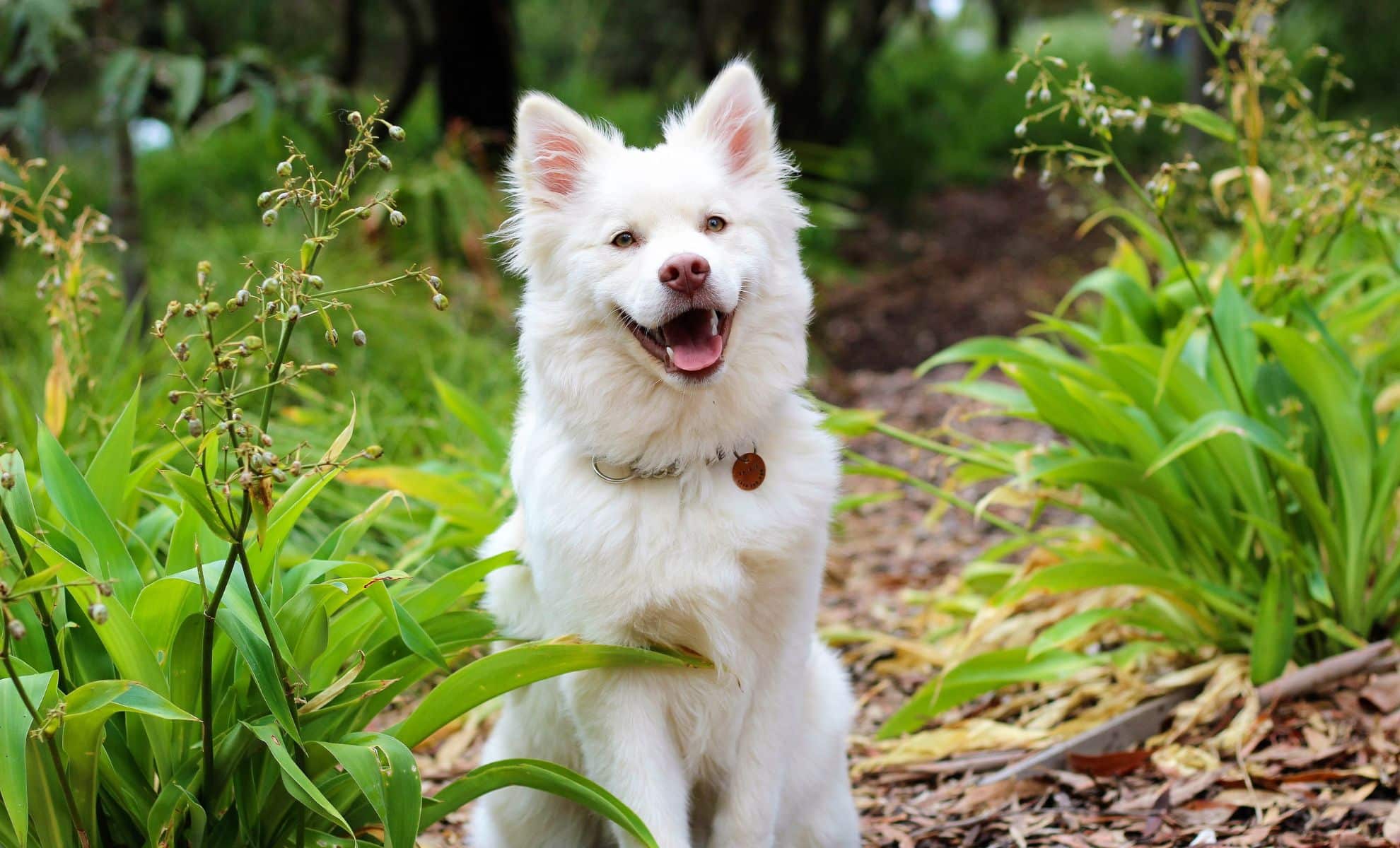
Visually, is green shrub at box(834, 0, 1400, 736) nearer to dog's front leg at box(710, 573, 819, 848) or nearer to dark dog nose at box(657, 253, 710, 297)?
dog's front leg at box(710, 573, 819, 848)

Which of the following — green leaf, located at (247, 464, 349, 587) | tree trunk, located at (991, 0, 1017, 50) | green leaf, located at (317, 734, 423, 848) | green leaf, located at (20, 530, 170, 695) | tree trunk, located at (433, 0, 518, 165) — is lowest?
green leaf, located at (317, 734, 423, 848)

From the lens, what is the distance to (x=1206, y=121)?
10.7ft

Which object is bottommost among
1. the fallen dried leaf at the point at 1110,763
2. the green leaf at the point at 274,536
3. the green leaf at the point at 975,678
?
the fallen dried leaf at the point at 1110,763

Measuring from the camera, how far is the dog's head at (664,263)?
2152mm

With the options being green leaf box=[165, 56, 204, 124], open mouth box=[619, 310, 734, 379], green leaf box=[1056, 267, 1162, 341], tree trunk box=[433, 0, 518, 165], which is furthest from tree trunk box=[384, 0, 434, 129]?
open mouth box=[619, 310, 734, 379]

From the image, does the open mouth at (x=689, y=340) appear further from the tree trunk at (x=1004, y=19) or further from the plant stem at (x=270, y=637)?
the tree trunk at (x=1004, y=19)

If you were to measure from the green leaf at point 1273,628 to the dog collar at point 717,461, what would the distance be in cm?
149

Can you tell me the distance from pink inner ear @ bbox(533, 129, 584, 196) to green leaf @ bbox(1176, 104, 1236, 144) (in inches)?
65.9

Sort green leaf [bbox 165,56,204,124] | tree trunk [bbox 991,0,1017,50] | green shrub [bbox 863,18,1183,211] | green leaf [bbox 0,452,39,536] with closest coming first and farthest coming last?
green leaf [bbox 0,452,39,536] → green leaf [bbox 165,56,204,124] → green shrub [bbox 863,18,1183,211] → tree trunk [bbox 991,0,1017,50]

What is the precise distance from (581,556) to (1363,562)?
6.79 ft

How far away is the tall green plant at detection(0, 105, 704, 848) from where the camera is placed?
170 cm

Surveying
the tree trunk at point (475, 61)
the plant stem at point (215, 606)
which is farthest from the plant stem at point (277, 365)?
the tree trunk at point (475, 61)

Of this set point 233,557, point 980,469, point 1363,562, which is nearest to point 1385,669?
point 1363,562

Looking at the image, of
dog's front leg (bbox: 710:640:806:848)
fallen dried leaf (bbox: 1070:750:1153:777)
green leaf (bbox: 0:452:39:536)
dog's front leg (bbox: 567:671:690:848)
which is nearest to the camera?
green leaf (bbox: 0:452:39:536)
